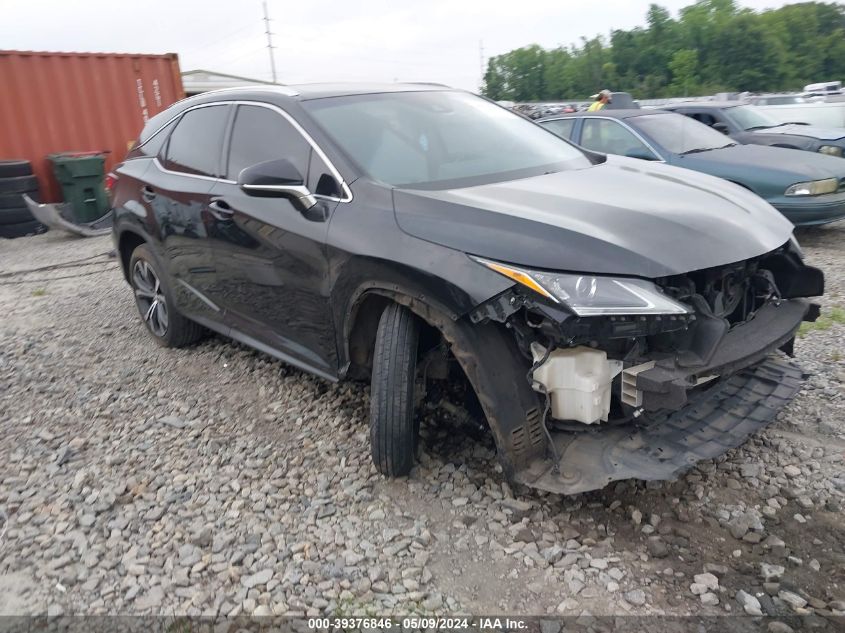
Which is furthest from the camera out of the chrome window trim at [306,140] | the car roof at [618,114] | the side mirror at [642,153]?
the car roof at [618,114]

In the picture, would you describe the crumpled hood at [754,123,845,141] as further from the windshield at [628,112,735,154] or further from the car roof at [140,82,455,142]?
the car roof at [140,82,455,142]

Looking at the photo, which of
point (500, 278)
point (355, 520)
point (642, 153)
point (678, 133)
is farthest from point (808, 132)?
point (355, 520)

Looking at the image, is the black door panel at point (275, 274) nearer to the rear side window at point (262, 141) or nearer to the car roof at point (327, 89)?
the rear side window at point (262, 141)

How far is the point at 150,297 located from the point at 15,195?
683 cm

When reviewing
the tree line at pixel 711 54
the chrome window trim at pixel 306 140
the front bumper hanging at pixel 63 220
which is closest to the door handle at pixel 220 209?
the chrome window trim at pixel 306 140

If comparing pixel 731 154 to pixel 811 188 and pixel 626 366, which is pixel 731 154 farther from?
pixel 626 366

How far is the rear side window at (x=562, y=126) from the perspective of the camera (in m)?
8.23

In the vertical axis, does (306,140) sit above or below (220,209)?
above

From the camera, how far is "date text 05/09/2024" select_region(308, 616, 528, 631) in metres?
2.37

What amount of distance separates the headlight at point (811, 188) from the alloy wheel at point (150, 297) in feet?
19.2

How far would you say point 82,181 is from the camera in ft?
35.1

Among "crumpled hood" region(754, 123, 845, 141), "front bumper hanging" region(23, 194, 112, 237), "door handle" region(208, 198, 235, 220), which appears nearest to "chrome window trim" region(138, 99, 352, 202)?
"door handle" region(208, 198, 235, 220)

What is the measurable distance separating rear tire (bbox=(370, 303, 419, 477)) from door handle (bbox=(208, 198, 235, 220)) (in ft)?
4.38

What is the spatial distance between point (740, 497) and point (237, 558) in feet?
6.86
